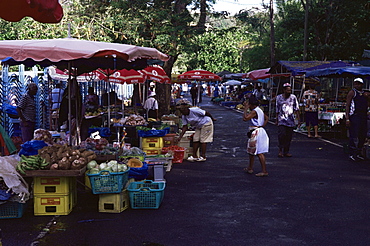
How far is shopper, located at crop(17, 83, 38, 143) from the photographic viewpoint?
39.9 ft

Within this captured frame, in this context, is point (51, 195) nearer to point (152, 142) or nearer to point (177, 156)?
point (177, 156)

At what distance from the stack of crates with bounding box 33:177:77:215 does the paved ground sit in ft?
0.58

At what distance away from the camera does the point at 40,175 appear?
23.6 ft

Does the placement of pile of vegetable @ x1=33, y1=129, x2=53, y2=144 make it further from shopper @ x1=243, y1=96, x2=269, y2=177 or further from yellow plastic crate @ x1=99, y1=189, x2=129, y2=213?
shopper @ x1=243, y1=96, x2=269, y2=177

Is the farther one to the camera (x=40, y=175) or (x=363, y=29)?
(x=363, y=29)

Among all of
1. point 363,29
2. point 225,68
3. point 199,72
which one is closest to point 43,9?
point 199,72

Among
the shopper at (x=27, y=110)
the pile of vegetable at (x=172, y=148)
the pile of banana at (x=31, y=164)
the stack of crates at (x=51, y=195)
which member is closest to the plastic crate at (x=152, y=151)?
the pile of vegetable at (x=172, y=148)

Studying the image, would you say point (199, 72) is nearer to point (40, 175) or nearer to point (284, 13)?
point (284, 13)

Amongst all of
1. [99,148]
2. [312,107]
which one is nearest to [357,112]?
[312,107]

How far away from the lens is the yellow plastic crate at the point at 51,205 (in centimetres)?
733

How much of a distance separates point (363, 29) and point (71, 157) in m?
30.4

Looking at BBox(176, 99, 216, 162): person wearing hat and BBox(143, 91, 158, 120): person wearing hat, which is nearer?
BBox(176, 99, 216, 162): person wearing hat

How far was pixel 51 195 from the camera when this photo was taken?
7340 mm

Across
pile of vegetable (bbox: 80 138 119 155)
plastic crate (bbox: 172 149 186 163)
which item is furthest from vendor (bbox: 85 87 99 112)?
pile of vegetable (bbox: 80 138 119 155)
